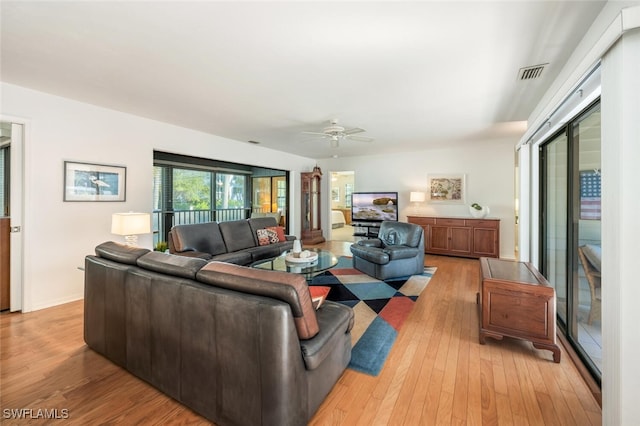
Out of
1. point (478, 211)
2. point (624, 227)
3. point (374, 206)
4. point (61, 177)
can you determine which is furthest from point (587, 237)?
point (61, 177)

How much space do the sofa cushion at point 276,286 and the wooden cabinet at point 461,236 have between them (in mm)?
5220

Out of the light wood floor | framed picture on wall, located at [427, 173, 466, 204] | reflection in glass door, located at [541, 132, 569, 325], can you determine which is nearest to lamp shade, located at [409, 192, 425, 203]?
framed picture on wall, located at [427, 173, 466, 204]

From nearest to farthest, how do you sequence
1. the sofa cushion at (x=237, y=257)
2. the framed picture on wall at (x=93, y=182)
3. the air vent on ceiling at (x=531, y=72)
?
the air vent on ceiling at (x=531, y=72) → the framed picture on wall at (x=93, y=182) → the sofa cushion at (x=237, y=257)

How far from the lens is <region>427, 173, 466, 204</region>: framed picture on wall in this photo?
6316mm

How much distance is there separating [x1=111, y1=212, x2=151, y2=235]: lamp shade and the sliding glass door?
421 cm

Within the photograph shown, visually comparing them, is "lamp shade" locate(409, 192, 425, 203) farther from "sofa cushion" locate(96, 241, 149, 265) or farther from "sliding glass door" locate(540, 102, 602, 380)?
"sofa cushion" locate(96, 241, 149, 265)

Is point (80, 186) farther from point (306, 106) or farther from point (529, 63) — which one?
point (529, 63)

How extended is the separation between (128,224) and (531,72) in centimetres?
442

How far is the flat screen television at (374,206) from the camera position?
693 cm

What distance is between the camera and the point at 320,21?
1.87 m

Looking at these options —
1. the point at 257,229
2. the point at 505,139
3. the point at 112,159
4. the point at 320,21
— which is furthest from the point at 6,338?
the point at 505,139

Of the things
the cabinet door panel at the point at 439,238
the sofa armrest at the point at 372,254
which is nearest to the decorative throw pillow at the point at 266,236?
the sofa armrest at the point at 372,254

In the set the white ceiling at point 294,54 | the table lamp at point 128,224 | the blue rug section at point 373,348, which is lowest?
the blue rug section at point 373,348

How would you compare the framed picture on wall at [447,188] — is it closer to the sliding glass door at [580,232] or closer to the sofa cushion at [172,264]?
the sliding glass door at [580,232]
